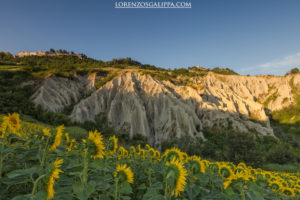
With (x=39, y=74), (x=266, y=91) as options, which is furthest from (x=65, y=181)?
(x=266, y=91)

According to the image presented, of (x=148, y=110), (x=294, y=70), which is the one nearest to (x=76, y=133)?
(x=148, y=110)

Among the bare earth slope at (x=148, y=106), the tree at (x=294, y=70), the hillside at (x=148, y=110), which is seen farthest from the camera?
the tree at (x=294, y=70)

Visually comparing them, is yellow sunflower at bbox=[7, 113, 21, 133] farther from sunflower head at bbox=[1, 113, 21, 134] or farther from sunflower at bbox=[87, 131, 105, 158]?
sunflower at bbox=[87, 131, 105, 158]

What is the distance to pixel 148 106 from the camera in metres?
35.6

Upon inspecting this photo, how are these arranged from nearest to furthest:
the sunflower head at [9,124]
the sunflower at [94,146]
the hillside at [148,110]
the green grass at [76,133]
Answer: the sunflower at [94,146], the sunflower head at [9,124], the green grass at [76,133], the hillside at [148,110]

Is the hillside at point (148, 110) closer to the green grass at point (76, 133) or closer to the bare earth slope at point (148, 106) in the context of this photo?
the bare earth slope at point (148, 106)

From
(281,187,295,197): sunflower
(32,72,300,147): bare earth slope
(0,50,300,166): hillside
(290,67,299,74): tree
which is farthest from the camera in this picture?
(290,67,299,74): tree

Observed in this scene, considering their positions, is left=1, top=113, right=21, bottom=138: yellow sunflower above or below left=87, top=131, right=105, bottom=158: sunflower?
above

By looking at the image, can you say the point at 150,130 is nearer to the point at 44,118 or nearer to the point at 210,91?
the point at 44,118

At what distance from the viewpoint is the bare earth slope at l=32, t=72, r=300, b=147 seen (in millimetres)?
31266

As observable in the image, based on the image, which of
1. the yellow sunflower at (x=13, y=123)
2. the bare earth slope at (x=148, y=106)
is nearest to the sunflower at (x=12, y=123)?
the yellow sunflower at (x=13, y=123)

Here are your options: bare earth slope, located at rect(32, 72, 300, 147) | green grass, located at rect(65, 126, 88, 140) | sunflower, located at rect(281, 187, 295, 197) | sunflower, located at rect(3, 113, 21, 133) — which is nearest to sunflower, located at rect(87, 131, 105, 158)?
sunflower, located at rect(3, 113, 21, 133)

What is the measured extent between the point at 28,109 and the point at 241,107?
171ft

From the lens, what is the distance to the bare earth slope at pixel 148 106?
3127 cm
